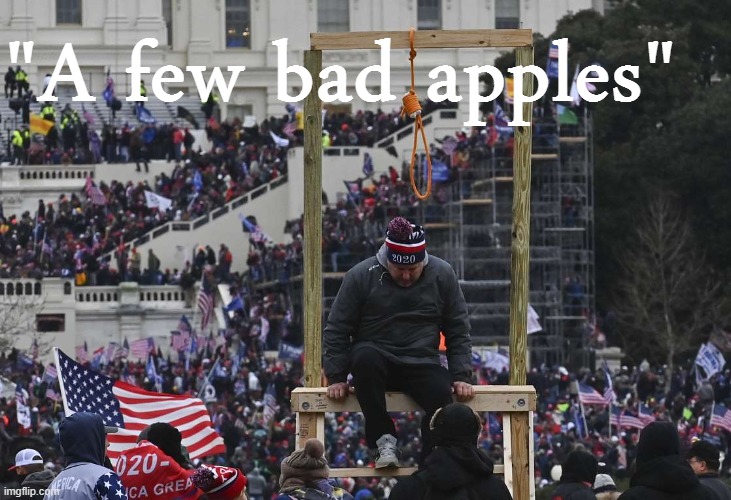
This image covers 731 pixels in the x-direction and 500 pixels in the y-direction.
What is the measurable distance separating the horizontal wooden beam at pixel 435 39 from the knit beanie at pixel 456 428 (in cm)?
260

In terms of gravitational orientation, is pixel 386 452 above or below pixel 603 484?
above

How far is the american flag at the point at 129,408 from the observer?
19.2 m

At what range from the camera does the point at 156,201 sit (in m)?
61.4

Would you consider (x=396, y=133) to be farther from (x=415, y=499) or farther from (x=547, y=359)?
(x=415, y=499)

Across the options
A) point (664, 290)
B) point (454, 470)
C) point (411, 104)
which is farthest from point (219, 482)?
point (664, 290)

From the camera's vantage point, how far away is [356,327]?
46.8 feet

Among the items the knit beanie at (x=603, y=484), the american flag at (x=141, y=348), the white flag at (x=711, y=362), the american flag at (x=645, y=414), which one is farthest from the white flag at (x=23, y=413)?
the knit beanie at (x=603, y=484)

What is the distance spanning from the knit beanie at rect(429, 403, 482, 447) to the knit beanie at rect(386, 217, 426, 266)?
5.50 ft

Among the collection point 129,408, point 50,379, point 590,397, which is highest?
point 129,408

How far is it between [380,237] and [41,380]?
12.5 m

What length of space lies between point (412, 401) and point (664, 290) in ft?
141

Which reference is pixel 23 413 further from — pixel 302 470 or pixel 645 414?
pixel 302 470

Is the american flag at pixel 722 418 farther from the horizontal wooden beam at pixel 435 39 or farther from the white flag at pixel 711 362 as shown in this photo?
the horizontal wooden beam at pixel 435 39

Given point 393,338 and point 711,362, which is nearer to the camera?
point 393,338
